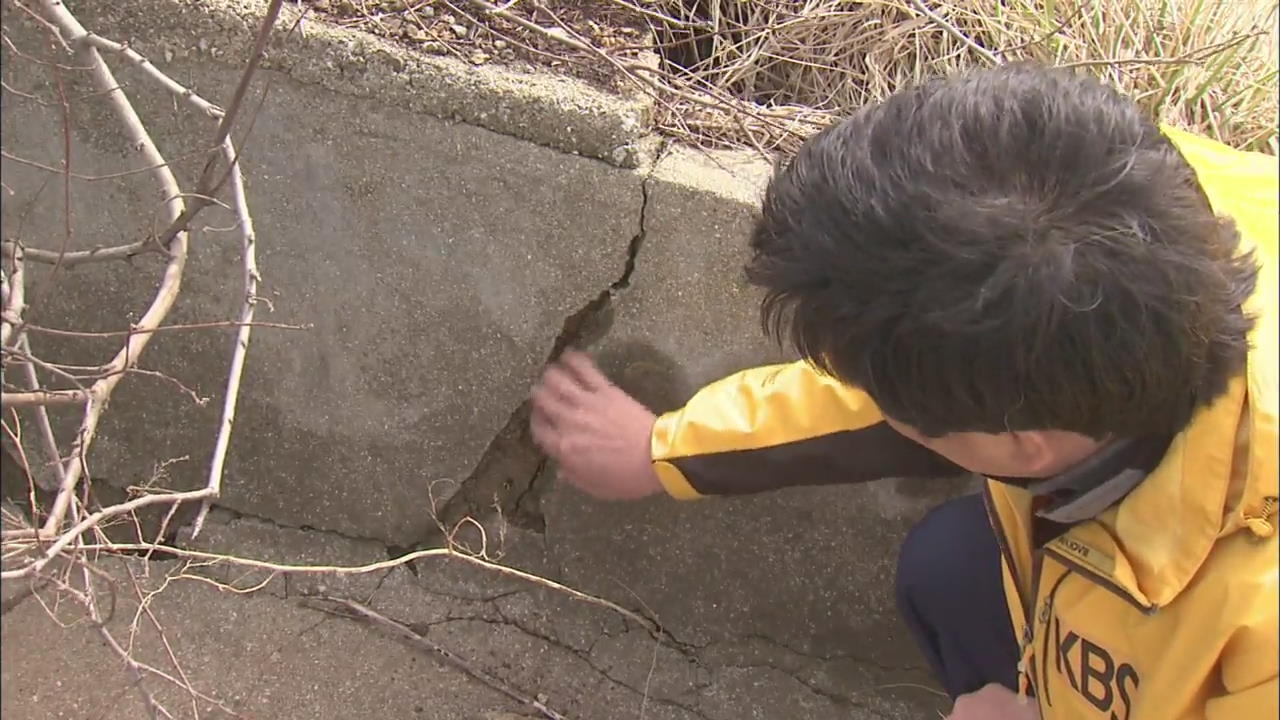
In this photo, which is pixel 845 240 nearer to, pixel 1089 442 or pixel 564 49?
pixel 1089 442

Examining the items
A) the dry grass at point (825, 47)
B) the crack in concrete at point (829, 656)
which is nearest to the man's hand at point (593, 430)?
the crack in concrete at point (829, 656)

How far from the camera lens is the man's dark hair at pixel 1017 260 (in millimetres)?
946

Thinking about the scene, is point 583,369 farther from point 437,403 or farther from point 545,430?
point 437,403

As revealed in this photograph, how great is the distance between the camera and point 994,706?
5.13 ft

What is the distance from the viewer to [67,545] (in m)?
1.35

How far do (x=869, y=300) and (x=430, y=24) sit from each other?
1.11 m

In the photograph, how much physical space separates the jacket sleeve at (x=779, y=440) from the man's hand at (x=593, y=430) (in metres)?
0.06

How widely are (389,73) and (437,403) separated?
0.56 meters

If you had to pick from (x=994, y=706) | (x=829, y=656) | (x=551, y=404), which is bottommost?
(x=829, y=656)

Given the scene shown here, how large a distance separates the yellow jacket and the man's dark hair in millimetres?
56

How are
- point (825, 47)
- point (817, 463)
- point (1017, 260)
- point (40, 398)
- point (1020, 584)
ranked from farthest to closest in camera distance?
point (825, 47)
point (817, 463)
point (1020, 584)
point (40, 398)
point (1017, 260)

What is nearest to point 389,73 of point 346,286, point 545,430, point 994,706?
point 346,286

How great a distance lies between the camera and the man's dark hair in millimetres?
946

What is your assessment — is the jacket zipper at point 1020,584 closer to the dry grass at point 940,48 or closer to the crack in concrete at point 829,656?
the crack in concrete at point 829,656
